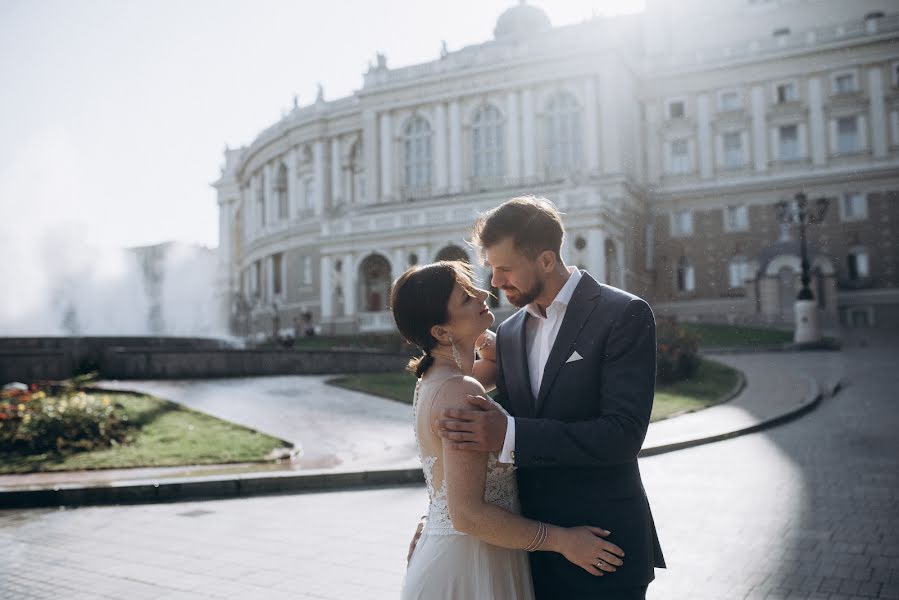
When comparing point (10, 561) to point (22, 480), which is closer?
point (10, 561)

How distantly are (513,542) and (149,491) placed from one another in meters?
7.78

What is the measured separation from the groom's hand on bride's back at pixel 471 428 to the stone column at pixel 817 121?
5147 centimetres

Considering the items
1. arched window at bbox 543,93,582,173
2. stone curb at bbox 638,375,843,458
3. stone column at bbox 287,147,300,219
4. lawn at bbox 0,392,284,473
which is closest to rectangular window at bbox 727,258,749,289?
arched window at bbox 543,93,582,173

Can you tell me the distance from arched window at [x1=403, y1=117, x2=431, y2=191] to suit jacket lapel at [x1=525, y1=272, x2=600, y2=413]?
49142mm

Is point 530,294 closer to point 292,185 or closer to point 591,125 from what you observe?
point 591,125

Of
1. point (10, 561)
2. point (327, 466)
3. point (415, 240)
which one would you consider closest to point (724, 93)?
point (415, 240)

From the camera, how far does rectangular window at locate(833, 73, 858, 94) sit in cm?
4753

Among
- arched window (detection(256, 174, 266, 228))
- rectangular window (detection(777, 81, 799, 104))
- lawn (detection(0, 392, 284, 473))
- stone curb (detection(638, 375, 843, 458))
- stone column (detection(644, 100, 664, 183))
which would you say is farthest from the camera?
arched window (detection(256, 174, 266, 228))

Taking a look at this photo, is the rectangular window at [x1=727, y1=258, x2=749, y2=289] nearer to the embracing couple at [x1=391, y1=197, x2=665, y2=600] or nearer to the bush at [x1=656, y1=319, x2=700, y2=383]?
the bush at [x1=656, y1=319, x2=700, y2=383]

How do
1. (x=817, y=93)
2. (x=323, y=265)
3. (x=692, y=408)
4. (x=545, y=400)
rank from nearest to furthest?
(x=545, y=400) < (x=692, y=408) < (x=323, y=265) < (x=817, y=93)

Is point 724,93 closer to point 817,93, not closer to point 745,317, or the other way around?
point 817,93

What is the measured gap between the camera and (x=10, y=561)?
625 cm

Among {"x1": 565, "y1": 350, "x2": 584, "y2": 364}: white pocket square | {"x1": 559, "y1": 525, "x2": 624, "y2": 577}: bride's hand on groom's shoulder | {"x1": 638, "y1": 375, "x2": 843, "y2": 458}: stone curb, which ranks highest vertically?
{"x1": 565, "y1": 350, "x2": 584, "y2": 364}: white pocket square

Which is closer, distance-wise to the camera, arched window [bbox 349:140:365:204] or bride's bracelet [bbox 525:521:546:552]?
bride's bracelet [bbox 525:521:546:552]
